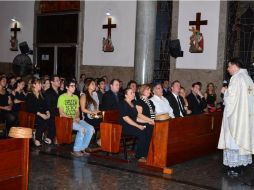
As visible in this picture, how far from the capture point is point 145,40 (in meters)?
11.9

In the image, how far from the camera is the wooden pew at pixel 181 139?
23.2 ft

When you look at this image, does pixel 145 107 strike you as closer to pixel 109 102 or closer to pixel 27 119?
pixel 109 102

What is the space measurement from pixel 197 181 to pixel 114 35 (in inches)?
379

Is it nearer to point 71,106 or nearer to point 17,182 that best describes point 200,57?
point 71,106

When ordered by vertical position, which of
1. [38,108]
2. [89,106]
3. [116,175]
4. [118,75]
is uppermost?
[118,75]

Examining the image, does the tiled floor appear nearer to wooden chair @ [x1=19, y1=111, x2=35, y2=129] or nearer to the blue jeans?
the blue jeans

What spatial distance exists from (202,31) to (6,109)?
6.91 meters

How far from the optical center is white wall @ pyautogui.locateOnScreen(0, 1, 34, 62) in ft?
58.0

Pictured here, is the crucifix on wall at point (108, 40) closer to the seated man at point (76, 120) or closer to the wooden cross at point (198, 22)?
the wooden cross at point (198, 22)

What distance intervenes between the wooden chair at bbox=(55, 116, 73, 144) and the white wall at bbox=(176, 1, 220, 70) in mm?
6520

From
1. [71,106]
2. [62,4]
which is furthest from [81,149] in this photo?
[62,4]

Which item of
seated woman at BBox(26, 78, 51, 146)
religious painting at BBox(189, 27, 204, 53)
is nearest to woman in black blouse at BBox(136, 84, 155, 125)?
seated woman at BBox(26, 78, 51, 146)

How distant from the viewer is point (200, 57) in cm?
1355

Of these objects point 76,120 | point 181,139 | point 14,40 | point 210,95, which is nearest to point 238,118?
point 181,139
